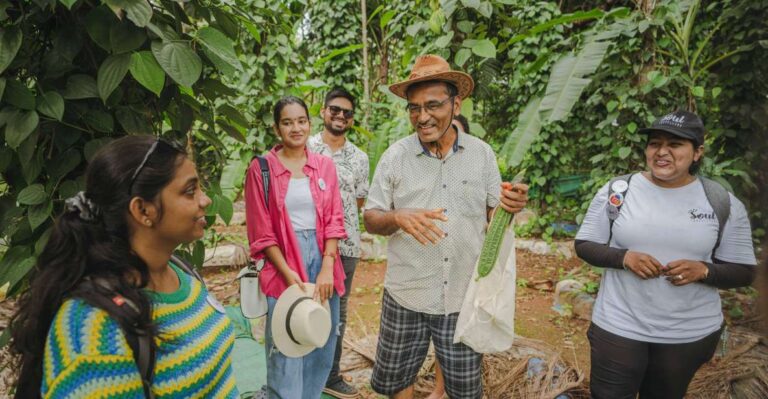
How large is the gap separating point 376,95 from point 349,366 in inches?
208

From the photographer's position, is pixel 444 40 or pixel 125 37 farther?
pixel 444 40

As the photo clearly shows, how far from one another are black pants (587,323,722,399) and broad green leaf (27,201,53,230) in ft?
7.29

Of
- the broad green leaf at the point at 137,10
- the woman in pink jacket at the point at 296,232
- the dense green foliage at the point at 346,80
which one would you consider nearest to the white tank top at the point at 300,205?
the woman in pink jacket at the point at 296,232

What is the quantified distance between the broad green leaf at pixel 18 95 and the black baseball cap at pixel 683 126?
2294mm

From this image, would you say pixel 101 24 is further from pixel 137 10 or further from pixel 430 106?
pixel 430 106

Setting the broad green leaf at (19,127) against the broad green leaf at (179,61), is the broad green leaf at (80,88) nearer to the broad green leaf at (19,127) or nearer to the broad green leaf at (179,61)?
the broad green leaf at (19,127)

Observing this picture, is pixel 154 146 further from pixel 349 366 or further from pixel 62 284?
pixel 349 366

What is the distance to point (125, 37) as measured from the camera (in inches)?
50.9

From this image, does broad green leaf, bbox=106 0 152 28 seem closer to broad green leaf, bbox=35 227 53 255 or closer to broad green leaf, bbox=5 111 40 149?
broad green leaf, bbox=5 111 40 149

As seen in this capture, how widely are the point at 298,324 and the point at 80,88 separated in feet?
3.84

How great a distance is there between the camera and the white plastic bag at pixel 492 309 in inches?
75.9

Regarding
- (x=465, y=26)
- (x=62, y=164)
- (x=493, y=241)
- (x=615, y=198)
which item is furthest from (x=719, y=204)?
(x=62, y=164)

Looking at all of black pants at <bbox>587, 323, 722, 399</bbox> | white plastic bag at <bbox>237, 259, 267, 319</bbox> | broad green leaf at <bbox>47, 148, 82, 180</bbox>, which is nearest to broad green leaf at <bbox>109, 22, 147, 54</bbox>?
broad green leaf at <bbox>47, 148, 82, 180</bbox>

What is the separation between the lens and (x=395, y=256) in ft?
7.38
